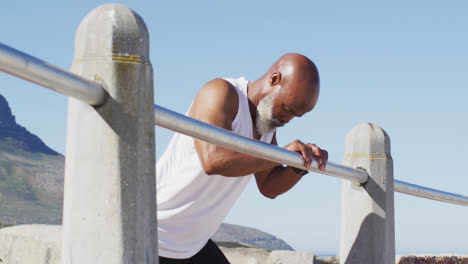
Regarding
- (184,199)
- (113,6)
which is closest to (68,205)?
(113,6)

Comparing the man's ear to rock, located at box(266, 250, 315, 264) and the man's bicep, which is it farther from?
rock, located at box(266, 250, 315, 264)

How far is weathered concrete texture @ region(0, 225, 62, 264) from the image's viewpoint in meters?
3.52

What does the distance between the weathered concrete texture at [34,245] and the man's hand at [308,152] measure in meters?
1.60

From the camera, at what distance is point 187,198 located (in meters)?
2.86

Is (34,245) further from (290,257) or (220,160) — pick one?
(290,257)

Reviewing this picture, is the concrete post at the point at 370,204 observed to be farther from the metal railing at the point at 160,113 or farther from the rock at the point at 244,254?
the rock at the point at 244,254

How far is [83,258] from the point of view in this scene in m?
1.44

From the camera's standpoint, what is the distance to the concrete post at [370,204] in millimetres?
3178

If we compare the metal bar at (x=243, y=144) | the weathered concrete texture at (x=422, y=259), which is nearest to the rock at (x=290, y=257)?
the weathered concrete texture at (x=422, y=259)

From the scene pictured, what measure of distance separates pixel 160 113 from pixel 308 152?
964 millimetres

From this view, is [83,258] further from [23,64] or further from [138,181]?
[23,64]

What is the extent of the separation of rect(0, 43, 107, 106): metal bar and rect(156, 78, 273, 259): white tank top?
138 cm

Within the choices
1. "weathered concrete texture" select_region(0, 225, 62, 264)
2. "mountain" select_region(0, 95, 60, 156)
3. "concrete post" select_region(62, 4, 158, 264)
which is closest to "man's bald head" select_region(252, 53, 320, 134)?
"weathered concrete texture" select_region(0, 225, 62, 264)

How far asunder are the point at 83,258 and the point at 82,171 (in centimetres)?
19
